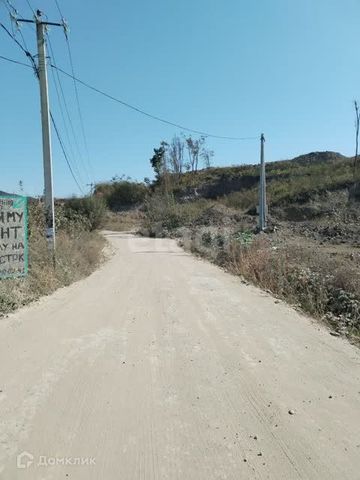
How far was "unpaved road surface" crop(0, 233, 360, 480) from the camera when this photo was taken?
11.1 feet

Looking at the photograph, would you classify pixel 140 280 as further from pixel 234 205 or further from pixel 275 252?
pixel 234 205

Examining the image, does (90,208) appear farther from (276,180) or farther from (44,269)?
(276,180)

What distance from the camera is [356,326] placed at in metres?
7.96

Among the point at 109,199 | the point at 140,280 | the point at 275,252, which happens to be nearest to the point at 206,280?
the point at 140,280

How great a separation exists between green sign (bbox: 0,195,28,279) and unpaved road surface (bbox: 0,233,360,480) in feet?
5.77

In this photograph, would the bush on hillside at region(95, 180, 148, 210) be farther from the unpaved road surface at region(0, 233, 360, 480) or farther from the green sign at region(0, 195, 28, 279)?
the unpaved road surface at region(0, 233, 360, 480)

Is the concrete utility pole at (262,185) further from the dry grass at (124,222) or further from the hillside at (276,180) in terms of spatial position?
the dry grass at (124,222)

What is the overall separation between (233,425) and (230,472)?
70cm

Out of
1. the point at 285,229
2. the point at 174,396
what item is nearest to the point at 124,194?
the point at 285,229

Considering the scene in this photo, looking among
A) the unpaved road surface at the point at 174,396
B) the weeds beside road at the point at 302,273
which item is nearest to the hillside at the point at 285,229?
the weeds beside road at the point at 302,273

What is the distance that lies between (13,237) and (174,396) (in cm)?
637

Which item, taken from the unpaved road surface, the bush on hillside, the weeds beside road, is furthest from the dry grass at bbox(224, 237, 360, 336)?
the bush on hillside

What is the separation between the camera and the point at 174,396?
454cm

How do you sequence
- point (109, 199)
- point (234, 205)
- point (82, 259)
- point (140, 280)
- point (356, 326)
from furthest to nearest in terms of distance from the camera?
point (109, 199) → point (234, 205) → point (82, 259) → point (140, 280) → point (356, 326)
